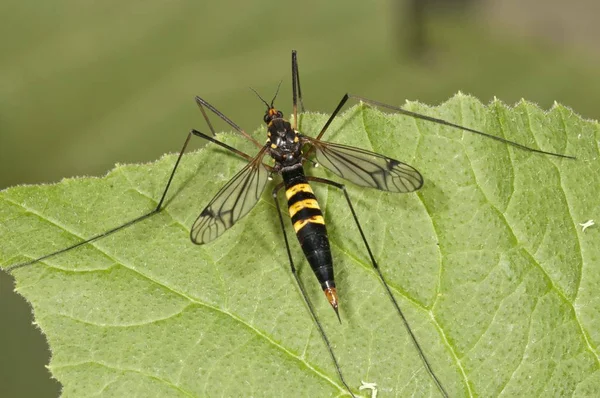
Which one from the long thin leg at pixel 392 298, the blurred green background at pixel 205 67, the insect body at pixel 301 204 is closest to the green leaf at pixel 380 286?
the long thin leg at pixel 392 298

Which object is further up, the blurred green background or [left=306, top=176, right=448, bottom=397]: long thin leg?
the blurred green background

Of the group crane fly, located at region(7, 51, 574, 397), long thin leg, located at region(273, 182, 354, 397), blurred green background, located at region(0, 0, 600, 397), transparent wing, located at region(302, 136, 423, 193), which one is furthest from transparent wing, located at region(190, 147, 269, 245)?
blurred green background, located at region(0, 0, 600, 397)

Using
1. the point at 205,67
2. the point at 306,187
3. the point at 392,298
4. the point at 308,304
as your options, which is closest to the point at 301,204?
the point at 306,187

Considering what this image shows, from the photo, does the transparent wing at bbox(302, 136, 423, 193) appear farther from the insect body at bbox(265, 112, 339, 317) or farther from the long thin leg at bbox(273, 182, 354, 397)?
the long thin leg at bbox(273, 182, 354, 397)

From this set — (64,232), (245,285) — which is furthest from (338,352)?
(64,232)

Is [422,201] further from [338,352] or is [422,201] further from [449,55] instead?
[449,55]

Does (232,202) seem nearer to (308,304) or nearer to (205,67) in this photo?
(308,304)
